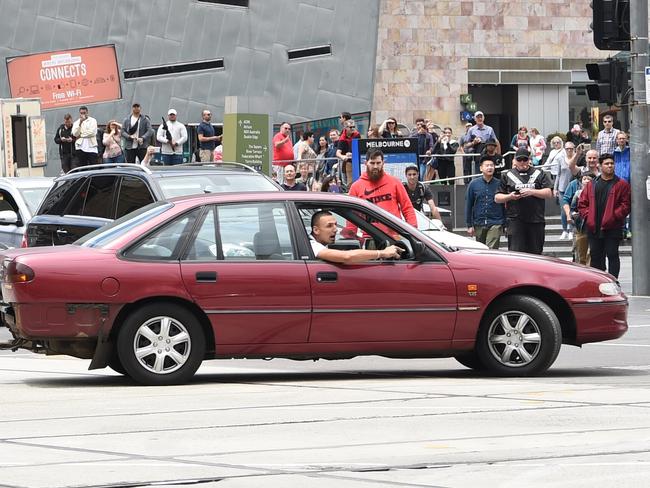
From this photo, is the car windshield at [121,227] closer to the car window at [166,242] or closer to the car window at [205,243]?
the car window at [166,242]

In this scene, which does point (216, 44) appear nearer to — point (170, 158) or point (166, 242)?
point (170, 158)

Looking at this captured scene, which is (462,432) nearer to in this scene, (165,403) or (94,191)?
(165,403)

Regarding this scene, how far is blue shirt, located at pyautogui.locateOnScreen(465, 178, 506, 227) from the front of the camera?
20984 mm

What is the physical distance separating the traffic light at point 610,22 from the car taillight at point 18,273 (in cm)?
1053

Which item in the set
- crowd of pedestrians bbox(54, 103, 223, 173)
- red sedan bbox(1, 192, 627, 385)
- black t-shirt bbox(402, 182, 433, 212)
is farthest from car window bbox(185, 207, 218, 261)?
crowd of pedestrians bbox(54, 103, 223, 173)

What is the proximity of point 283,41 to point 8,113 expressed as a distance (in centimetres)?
1590

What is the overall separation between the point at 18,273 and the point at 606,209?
36.2 feet

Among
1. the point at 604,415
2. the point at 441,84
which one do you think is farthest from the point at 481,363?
the point at 441,84

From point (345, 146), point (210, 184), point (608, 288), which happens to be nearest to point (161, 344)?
point (608, 288)

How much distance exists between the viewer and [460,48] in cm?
5269

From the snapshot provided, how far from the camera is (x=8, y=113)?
29.4 m

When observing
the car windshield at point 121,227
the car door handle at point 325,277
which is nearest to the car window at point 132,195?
the car windshield at point 121,227

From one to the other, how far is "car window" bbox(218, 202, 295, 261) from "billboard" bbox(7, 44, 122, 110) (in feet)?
101

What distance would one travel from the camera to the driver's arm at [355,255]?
11734 mm
